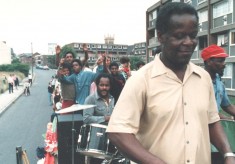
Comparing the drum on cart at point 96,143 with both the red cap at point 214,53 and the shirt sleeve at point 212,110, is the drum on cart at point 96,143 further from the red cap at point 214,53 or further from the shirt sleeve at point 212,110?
the shirt sleeve at point 212,110

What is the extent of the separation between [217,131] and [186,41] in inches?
21.0

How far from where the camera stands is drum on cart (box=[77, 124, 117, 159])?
174 inches

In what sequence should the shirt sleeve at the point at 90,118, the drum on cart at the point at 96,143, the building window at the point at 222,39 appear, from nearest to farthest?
the drum on cart at the point at 96,143 → the shirt sleeve at the point at 90,118 → the building window at the point at 222,39

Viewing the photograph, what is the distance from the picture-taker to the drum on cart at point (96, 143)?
4.43 m

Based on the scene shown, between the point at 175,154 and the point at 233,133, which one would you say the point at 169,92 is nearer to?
the point at 175,154

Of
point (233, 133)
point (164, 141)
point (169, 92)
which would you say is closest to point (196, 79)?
point (169, 92)

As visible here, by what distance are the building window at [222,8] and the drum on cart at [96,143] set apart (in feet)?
77.5

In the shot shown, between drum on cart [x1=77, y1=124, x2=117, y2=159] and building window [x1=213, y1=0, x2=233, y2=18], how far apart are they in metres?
23.6

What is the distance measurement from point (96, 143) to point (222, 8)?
2498 centimetres

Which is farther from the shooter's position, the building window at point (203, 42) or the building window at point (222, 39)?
the building window at point (203, 42)

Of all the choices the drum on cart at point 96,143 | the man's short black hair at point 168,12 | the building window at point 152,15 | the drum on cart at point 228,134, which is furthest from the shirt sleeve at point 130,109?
the building window at point 152,15

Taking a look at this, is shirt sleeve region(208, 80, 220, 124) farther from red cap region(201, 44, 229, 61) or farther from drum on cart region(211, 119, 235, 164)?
red cap region(201, 44, 229, 61)

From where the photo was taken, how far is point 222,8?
27.0 metres

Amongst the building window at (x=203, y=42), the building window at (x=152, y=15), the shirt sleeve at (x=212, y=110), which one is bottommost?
the shirt sleeve at (x=212, y=110)
